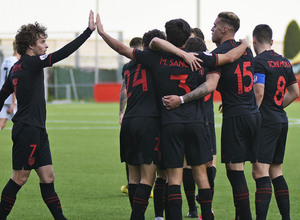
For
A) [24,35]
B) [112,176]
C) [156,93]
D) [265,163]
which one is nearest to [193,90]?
[156,93]

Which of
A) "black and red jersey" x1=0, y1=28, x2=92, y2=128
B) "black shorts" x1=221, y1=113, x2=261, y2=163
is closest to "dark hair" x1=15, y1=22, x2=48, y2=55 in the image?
"black and red jersey" x1=0, y1=28, x2=92, y2=128

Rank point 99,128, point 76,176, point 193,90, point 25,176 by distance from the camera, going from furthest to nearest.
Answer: point 99,128, point 76,176, point 25,176, point 193,90

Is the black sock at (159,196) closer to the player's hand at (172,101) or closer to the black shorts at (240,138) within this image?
the black shorts at (240,138)

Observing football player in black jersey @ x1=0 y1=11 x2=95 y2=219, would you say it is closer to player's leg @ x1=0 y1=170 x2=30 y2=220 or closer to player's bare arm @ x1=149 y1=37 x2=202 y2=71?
player's leg @ x1=0 y1=170 x2=30 y2=220

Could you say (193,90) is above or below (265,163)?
above

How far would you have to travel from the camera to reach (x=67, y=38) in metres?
45.3

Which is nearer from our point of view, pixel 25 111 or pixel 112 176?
pixel 25 111

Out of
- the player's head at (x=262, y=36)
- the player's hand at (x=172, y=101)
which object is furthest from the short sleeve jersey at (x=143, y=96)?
the player's head at (x=262, y=36)

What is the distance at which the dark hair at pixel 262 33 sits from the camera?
6.98 m

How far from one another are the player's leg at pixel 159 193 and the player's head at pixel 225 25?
1.73 meters

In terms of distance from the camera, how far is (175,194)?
607 centimetres

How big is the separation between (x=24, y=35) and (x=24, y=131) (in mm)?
1043

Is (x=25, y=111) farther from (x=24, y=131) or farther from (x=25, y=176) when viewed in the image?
(x=25, y=176)

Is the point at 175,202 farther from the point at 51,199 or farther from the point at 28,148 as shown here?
the point at 28,148
